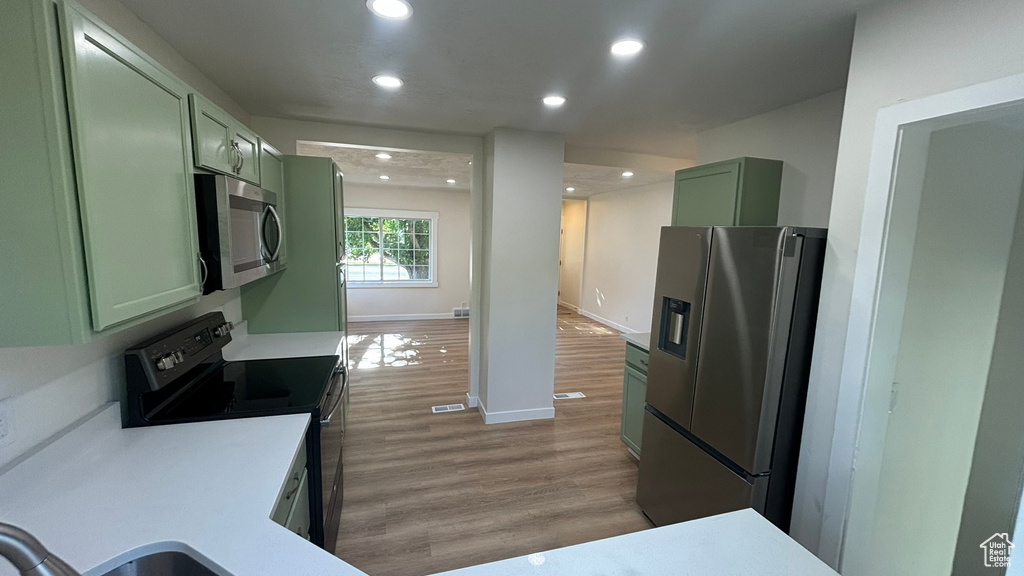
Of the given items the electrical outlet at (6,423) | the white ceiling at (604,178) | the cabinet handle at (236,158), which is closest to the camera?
the electrical outlet at (6,423)

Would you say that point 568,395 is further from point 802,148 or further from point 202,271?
point 202,271

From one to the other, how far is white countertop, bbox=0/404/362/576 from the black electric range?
0.32 feet

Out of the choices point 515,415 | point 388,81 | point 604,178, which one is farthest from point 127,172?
point 604,178

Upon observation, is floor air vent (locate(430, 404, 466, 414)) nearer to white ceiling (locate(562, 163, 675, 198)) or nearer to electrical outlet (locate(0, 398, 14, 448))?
white ceiling (locate(562, 163, 675, 198))

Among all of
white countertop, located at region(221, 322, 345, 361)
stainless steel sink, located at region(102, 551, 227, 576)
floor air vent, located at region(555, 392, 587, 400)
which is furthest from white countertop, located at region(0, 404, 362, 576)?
floor air vent, located at region(555, 392, 587, 400)

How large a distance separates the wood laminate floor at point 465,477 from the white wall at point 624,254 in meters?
2.13

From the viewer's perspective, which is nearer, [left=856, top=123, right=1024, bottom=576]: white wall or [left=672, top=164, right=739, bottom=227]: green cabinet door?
[left=856, top=123, right=1024, bottom=576]: white wall

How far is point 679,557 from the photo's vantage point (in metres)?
0.95

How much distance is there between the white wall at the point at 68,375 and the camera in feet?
3.86

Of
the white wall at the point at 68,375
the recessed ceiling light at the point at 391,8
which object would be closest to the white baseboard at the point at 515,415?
the white wall at the point at 68,375

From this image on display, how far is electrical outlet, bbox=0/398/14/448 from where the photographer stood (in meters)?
1.13

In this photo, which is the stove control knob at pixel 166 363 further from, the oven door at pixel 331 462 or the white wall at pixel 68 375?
the oven door at pixel 331 462

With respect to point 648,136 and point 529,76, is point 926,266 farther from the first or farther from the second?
point 648,136

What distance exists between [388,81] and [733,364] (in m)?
2.29
